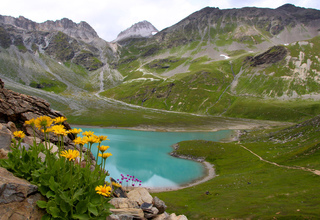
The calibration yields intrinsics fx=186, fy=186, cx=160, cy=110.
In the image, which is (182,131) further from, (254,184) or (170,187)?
(254,184)

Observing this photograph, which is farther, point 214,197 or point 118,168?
point 118,168

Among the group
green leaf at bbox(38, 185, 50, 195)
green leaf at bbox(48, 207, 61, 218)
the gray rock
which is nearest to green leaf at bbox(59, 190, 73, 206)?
green leaf at bbox(48, 207, 61, 218)

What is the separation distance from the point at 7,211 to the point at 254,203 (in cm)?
2363

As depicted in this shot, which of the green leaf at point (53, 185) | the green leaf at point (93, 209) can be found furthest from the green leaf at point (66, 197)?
the green leaf at point (93, 209)

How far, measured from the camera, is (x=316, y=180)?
27.3 meters

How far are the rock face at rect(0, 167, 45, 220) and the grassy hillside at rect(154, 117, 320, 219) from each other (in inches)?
676

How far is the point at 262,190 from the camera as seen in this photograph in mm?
27875

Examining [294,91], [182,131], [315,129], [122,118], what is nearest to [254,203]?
[315,129]

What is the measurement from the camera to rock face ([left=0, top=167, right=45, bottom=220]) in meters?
5.27

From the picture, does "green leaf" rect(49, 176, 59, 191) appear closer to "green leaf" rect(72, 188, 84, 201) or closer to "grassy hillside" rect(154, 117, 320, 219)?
"green leaf" rect(72, 188, 84, 201)

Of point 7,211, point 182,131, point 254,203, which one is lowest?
point 182,131

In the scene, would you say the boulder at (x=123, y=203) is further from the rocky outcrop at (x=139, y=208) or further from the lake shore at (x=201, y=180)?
the lake shore at (x=201, y=180)

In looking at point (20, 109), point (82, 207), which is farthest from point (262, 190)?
point (20, 109)

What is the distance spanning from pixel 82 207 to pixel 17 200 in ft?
6.29
